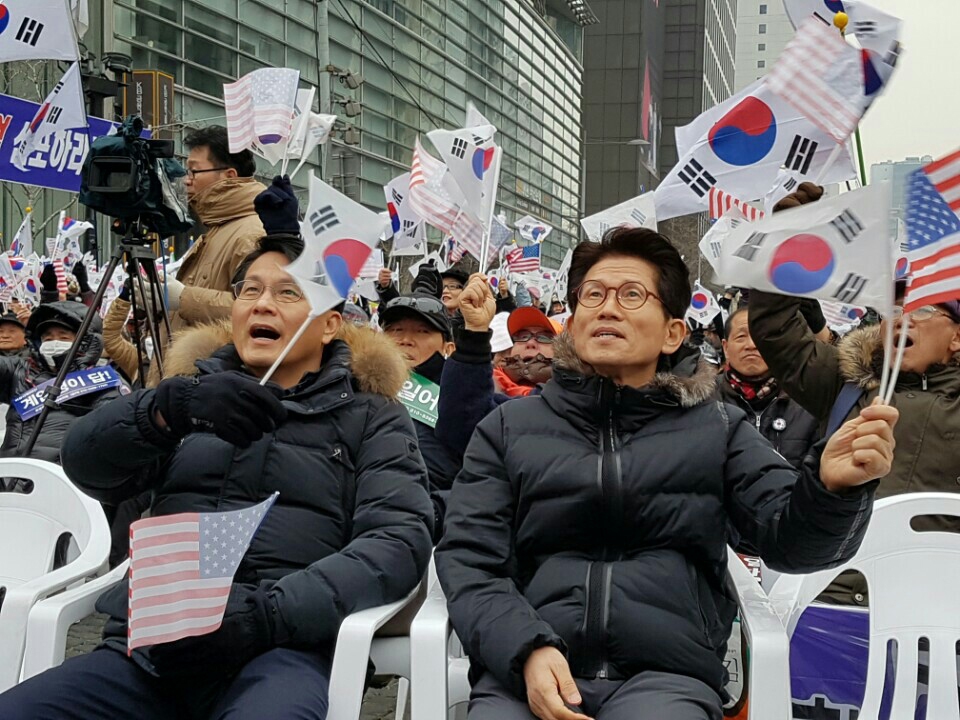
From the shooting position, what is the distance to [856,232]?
2.17 m

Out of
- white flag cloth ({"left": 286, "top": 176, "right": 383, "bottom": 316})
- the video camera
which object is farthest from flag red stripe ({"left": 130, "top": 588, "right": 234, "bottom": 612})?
the video camera

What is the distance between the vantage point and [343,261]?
2.65 meters

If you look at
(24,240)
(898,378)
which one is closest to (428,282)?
(898,378)

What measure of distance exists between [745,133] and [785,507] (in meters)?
2.61

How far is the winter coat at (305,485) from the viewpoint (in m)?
2.62

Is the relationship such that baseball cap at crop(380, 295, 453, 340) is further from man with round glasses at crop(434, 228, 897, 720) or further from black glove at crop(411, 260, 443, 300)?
black glove at crop(411, 260, 443, 300)

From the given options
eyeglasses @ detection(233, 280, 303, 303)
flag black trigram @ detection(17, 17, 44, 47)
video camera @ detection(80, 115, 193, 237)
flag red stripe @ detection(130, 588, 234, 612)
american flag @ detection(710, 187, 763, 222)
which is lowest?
flag red stripe @ detection(130, 588, 234, 612)

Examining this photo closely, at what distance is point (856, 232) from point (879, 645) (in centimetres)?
133

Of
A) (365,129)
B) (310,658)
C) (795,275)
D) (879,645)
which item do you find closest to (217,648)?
(310,658)

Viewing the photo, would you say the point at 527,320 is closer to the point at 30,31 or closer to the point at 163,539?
the point at 30,31

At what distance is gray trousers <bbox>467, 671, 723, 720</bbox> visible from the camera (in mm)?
2303

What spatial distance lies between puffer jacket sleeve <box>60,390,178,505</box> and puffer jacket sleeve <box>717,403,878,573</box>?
142cm

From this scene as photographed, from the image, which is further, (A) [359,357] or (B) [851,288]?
(A) [359,357]

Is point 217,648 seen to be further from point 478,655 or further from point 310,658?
point 478,655
